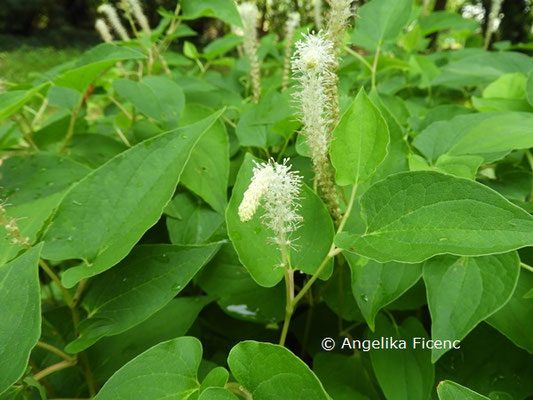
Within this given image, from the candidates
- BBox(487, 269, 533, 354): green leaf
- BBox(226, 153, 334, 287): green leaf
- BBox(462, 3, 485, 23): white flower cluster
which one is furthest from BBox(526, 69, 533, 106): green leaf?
BBox(462, 3, 485, 23): white flower cluster

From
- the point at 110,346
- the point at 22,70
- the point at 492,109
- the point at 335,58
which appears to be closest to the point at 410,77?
the point at 492,109

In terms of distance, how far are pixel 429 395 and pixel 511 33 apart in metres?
5.07

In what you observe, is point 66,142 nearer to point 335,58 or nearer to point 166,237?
point 166,237

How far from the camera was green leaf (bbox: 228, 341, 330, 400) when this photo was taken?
0.40 meters

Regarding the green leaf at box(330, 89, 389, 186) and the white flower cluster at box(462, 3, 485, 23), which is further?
the white flower cluster at box(462, 3, 485, 23)

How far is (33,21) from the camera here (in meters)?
8.62

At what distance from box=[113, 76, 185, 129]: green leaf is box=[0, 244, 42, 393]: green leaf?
15.9 inches

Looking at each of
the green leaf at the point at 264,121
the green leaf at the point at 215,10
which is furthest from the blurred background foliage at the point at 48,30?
the green leaf at the point at 264,121

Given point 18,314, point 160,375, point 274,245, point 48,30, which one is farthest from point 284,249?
point 48,30

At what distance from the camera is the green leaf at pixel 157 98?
32.3 inches

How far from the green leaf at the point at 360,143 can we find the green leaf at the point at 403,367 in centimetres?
23

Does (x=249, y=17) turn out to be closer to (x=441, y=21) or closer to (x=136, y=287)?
(x=136, y=287)

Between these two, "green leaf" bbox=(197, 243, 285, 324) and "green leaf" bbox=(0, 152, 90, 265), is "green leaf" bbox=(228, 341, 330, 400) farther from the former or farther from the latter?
"green leaf" bbox=(0, 152, 90, 265)

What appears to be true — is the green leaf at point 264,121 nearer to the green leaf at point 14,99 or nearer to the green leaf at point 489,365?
the green leaf at point 14,99
